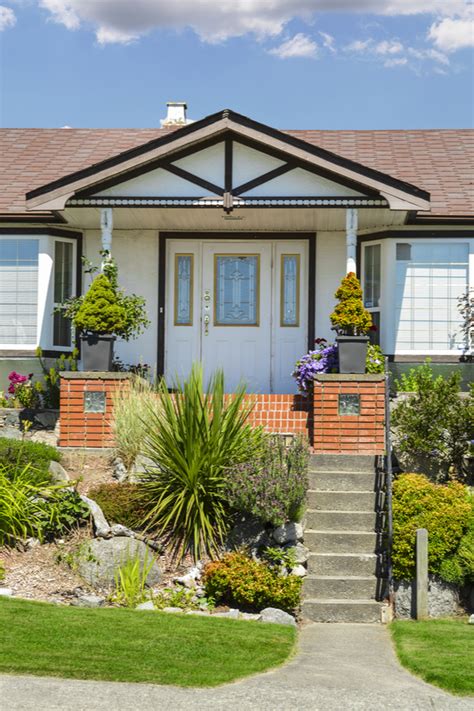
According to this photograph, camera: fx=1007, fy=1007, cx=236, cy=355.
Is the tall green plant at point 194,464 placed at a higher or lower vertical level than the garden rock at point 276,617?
higher

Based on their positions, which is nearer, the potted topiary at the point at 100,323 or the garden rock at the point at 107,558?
the garden rock at the point at 107,558

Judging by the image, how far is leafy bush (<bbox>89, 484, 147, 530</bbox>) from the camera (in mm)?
9773

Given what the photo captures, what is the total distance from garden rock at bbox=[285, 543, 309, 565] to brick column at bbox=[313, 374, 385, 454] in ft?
5.72

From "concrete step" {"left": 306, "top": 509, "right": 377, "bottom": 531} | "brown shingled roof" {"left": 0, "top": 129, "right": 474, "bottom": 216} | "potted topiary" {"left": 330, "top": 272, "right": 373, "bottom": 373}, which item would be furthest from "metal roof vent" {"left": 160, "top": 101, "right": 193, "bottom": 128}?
"concrete step" {"left": 306, "top": 509, "right": 377, "bottom": 531}

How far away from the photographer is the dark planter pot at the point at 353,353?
11.8 m

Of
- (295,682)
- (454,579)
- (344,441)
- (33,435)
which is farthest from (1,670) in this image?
(33,435)

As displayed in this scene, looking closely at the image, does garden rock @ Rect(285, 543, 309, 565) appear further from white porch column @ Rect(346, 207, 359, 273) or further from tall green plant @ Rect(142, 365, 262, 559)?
white porch column @ Rect(346, 207, 359, 273)

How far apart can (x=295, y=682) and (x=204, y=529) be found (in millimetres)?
3094

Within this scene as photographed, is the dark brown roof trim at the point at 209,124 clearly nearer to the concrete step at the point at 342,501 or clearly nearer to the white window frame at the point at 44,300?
the white window frame at the point at 44,300

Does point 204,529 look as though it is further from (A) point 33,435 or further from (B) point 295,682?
(A) point 33,435

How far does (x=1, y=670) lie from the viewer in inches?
252

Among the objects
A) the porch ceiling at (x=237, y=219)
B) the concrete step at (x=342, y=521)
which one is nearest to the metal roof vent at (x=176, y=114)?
the porch ceiling at (x=237, y=219)

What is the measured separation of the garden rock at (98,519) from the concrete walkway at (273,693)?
2.66m

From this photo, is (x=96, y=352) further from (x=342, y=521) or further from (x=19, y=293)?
(x=342, y=521)
